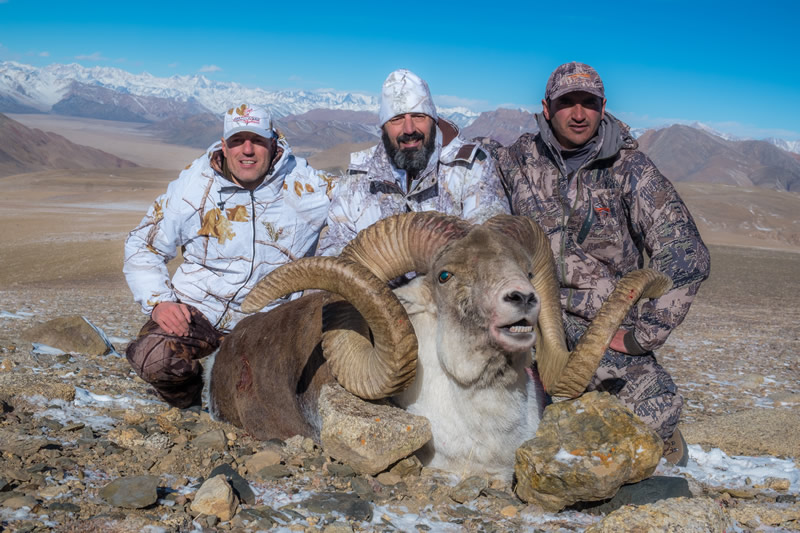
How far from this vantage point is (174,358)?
6289mm

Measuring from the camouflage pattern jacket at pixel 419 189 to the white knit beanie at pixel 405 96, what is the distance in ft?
1.05

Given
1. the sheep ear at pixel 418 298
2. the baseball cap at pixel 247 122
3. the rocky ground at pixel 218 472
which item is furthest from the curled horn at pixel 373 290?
the baseball cap at pixel 247 122

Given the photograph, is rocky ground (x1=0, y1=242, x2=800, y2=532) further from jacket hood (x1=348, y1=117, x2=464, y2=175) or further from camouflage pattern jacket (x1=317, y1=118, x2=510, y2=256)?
jacket hood (x1=348, y1=117, x2=464, y2=175)

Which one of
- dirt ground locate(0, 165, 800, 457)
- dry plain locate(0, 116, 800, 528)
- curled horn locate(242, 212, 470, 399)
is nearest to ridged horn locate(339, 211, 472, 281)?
curled horn locate(242, 212, 470, 399)

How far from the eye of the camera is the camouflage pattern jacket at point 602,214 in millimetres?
6246

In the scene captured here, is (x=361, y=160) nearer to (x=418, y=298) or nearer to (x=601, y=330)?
(x=418, y=298)

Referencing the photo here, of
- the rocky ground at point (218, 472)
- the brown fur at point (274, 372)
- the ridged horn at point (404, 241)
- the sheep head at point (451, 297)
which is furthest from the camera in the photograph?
the brown fur at point (274, 372)

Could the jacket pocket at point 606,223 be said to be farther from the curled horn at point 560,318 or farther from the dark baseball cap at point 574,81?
the curled horn at point 560,318

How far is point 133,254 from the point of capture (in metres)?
6.73

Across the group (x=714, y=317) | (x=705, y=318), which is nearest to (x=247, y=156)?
(x=705, y=318)

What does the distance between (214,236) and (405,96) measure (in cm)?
242

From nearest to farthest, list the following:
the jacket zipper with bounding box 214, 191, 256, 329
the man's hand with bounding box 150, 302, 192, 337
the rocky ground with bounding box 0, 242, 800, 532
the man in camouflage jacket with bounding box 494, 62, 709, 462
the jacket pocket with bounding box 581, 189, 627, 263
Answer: the rocky ground with bounding box 0, 242, 800, 532 < the man in camouflage jacket with bounding box 494, 62, 709, 462 < the man's hand with bounding box 150, 302, 192, 337 < the jacket pocket with bounding box 581, 189, 627, 263 < the jacket zipper with bounding box 214, 191, 256, 329

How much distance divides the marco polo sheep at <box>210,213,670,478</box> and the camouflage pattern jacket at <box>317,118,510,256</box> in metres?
1.31

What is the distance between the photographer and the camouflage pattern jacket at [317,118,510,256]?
21.7 feet
